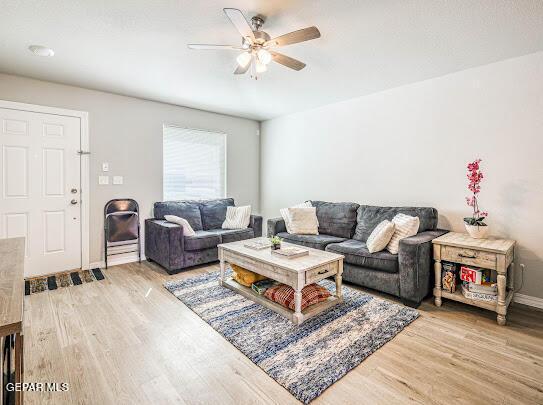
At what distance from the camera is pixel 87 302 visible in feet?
8.91

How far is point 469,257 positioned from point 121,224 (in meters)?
4.05

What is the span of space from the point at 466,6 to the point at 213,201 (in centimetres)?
380

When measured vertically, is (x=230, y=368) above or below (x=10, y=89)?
below

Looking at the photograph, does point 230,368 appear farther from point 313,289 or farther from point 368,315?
point 368,315

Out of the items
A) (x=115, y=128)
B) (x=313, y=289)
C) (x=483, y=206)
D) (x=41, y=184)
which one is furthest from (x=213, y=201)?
(x=483, y=206)

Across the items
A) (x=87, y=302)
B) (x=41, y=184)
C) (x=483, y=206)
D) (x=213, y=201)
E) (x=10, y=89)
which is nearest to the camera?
(x=87, y=302)

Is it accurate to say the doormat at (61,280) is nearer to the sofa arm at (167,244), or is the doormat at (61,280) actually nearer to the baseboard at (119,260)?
the baseboard at (119,260)

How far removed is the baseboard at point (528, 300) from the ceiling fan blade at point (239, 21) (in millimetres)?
3425

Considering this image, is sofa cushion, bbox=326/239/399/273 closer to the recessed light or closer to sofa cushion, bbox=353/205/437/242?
sofa cushion, bbox=353/205/437/242

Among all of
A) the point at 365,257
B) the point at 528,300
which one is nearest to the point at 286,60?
the point at 365,257

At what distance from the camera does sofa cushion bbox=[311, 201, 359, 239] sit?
3744 millimetres

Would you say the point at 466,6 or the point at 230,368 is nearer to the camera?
the point at 230,368

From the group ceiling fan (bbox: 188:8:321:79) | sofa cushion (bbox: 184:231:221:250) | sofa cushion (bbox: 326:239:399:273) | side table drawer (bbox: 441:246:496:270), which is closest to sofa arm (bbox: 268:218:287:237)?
sofa cushion (bbox: 184:231:221:250)

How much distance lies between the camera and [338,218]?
3.83m
